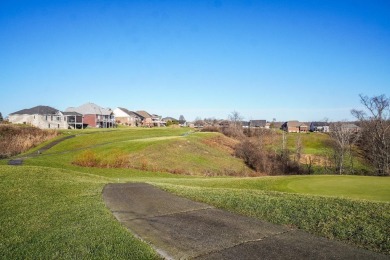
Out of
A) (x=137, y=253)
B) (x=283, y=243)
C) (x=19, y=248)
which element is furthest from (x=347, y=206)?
(x=19, y=248)

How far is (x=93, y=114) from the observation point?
105 metres

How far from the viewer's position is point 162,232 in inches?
289

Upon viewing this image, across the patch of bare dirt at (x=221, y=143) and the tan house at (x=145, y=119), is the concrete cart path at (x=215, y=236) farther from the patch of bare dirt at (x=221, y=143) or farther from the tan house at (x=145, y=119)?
the tan house at (x=145, y=119)

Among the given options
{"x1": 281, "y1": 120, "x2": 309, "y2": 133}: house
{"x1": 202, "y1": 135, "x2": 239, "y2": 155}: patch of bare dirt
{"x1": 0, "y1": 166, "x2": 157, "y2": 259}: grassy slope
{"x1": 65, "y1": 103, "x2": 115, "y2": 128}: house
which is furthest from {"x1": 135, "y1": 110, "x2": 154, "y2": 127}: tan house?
{"x1": 0, "y1": 166, "x2": 157, "y2": 259}: grassy slope

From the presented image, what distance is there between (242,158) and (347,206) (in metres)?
45.0

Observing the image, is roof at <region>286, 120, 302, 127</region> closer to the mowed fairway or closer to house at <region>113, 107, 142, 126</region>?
house at <region>113, 107, 142, 126</region>

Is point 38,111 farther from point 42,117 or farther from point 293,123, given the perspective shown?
point 293,123

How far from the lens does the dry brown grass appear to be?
47.4 m

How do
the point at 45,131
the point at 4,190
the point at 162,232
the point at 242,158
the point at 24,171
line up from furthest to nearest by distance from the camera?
1. the point at 45,131
2. the point at 242,158
3. the point at 24,171
4. the point at 4,190
5. the point at 162,232

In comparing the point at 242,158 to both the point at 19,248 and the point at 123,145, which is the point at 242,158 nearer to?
the point at 123,145

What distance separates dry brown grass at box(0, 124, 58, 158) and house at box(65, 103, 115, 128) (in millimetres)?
40704

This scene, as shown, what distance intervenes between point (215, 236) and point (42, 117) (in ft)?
310

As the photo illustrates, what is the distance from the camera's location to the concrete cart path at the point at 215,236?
6.06 metres

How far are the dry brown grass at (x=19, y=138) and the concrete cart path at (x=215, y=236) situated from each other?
41.2 metres
